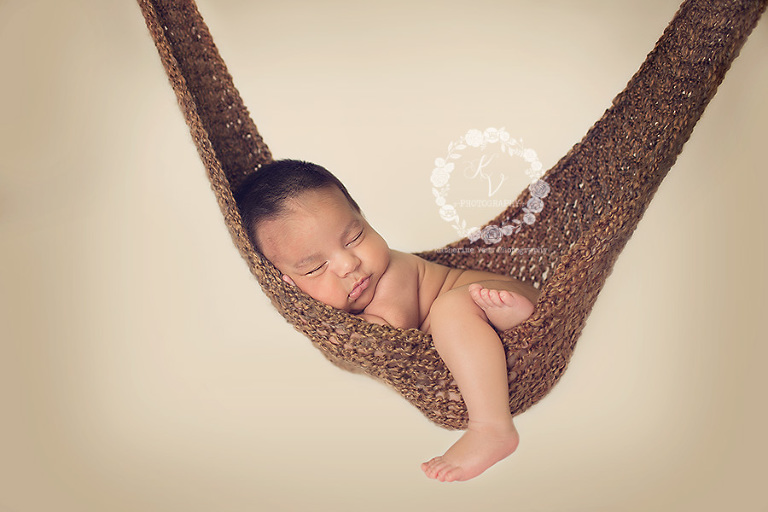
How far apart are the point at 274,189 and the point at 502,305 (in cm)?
43

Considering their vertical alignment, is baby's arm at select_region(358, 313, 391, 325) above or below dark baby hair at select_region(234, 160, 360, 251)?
below

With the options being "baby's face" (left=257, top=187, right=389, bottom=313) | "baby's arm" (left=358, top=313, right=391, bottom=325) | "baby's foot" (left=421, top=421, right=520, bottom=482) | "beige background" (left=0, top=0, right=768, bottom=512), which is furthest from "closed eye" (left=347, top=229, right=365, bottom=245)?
"baby's foot" (left=421, top=421, right=520, bottom=482)

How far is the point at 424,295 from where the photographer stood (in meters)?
1.19

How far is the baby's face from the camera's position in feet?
3.48

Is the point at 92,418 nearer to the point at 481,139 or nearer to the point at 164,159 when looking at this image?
the point at 164,159

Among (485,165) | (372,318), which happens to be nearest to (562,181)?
(485,165)

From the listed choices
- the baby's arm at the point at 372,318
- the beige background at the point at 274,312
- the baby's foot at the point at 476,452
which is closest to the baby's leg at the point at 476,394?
the baby's foot at the point at 476,452

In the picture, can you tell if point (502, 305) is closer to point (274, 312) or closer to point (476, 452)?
point (476, 452)

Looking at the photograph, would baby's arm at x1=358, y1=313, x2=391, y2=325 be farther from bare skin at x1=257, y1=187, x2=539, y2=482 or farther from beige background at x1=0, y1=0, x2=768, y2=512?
beige background at x1=0, y1=0, x2=768, y2=512

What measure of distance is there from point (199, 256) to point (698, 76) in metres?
1.05

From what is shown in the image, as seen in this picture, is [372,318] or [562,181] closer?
[372,318]

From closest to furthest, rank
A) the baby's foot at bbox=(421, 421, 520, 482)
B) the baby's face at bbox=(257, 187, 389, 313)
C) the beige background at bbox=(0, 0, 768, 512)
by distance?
the baby's foot at bbox=(421, 421, 520, 482)
the baby's face at bbox=(257, 187, 389, 313)
the beige background at bbox=(0, 0, 768, 512)

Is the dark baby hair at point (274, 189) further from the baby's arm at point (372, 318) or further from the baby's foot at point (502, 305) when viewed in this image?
the baby's foot at point (502, 305)

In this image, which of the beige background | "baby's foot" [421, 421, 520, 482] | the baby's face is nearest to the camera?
"baby's foot" [421, 421, 520, 482]
